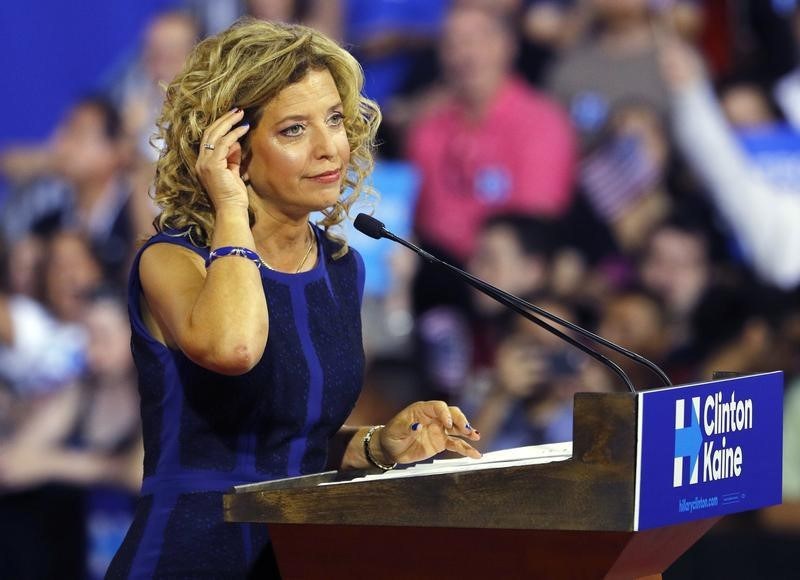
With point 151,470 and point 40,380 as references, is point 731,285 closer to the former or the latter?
point 40,380

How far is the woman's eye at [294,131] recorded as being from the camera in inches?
79.0

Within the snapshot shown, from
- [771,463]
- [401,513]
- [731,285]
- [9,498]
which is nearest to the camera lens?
[401,513]

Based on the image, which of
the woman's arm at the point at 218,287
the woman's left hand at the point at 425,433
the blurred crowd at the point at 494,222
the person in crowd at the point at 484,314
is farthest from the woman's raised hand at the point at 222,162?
the person in crowd at the point at 484,314

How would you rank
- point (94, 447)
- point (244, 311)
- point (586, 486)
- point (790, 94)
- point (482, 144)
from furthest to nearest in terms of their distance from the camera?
point (94, 447)
point (482, 144)
point (790, 94)
point (244, 311)
point (586, 486)

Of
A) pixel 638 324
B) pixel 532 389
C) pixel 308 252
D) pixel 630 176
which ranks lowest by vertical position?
pixel 308 252

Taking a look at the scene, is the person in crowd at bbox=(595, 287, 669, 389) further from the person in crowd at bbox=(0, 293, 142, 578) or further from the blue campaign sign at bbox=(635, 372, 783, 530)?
the blue campaign sign at bbox=(635, 372, 783, 530)

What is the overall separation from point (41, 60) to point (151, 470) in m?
4.26

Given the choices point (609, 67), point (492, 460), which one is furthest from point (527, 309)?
point (609, 67)

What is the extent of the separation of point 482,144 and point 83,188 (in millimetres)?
1712

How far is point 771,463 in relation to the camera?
1838 mm

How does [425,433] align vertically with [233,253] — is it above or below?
below

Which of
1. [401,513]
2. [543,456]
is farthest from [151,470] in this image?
[543,456]

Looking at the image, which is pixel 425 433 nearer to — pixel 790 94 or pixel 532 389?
pixel 532 389

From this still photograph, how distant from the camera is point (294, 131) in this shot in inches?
79.3
